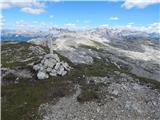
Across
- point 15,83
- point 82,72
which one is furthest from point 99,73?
point 15,83

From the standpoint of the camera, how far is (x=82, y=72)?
2116 inches

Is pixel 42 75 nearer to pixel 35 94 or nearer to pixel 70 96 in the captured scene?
pixel 35 94

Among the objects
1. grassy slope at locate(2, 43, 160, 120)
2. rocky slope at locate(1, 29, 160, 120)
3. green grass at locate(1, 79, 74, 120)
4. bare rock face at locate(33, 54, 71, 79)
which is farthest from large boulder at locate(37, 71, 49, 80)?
green grass at locate(1, 79, 74, 120)

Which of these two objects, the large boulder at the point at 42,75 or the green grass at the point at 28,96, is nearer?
the green grass at the point at 28,96

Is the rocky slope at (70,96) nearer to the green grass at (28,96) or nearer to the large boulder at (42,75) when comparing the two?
the green grass at (28,96)

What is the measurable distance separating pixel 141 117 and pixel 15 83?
22.8 m

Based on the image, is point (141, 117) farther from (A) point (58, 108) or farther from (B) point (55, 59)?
(B) point (55, 59)

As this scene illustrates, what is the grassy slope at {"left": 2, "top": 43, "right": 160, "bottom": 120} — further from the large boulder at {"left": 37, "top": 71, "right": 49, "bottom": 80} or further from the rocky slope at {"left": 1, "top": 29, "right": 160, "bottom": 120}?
the large boulder at {"left": 37, "top": 71, "right": 49, "bottom": 80}

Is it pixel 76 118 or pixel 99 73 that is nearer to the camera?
pixel 76 118

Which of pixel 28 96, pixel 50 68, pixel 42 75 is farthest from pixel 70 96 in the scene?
pixel 50 68

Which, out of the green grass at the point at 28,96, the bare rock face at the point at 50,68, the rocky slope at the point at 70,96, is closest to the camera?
the rocky slope at the point at 70,96

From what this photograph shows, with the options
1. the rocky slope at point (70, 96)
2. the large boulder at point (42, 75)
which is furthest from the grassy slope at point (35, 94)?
the large boulder at point (42, 75)

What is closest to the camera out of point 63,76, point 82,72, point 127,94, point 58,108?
point 58,108

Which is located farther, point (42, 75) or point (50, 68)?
point (50, 68)
